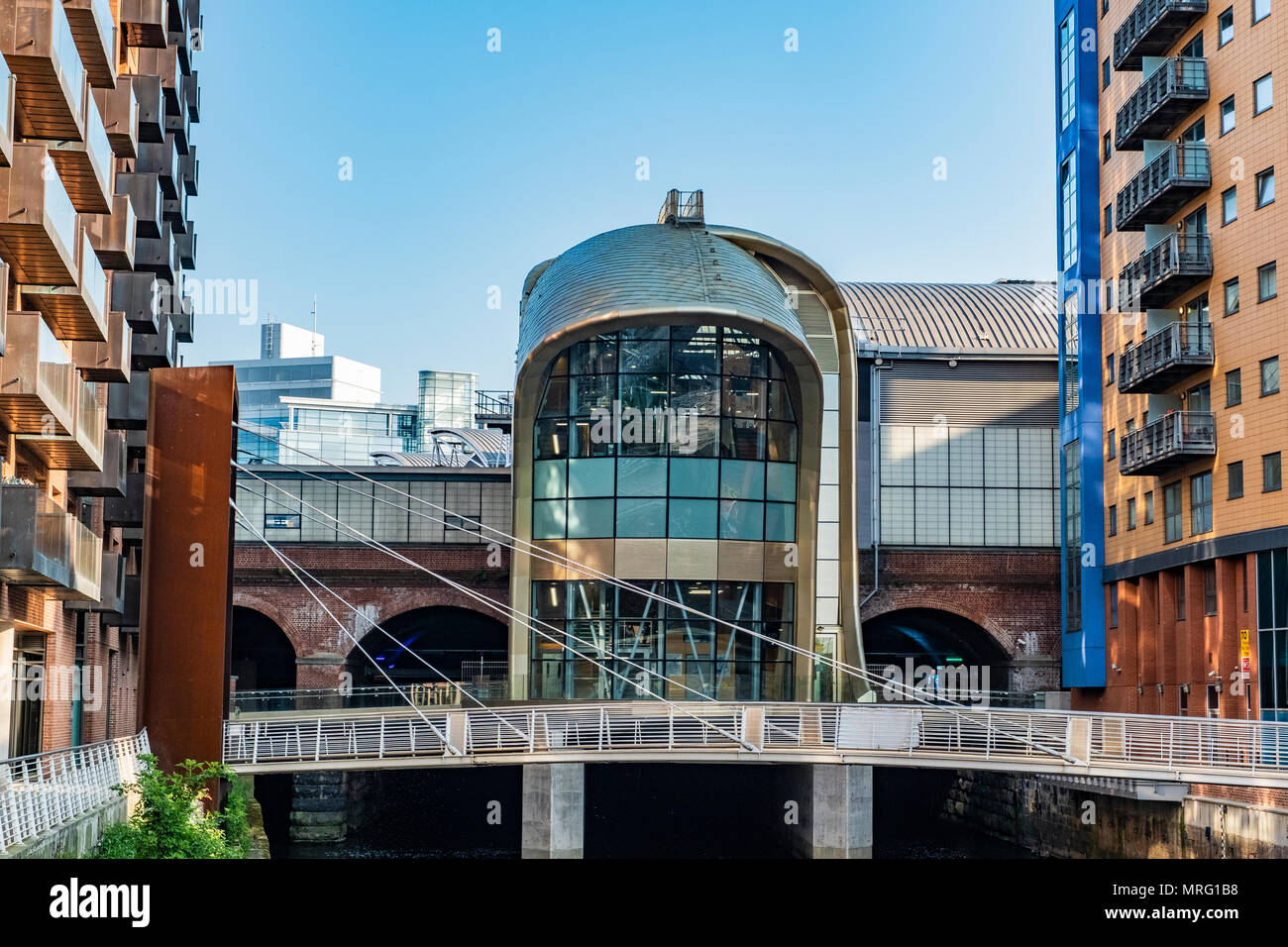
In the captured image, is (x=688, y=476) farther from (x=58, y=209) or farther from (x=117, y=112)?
(x=58, y=209)

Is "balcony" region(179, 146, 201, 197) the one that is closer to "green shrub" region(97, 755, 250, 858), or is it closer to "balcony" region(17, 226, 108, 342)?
"balcony" region(17, 226, 108, 342)

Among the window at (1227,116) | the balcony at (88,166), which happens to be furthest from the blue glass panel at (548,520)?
the window at (1227,116)

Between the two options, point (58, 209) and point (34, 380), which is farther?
point (58, 209)

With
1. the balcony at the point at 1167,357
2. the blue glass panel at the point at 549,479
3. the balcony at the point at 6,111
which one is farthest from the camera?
the blue glass panel at the point at 549,479

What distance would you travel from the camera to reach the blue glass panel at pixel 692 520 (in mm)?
46375

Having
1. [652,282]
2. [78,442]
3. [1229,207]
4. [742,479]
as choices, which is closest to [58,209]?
[78,442]

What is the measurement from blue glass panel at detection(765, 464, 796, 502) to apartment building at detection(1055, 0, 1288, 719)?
854 cm

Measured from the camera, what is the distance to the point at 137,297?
1553 inches

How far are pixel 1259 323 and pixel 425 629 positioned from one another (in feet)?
121

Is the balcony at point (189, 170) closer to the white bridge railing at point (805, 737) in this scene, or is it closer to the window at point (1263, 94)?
the white bridge railing at point (805, 737)

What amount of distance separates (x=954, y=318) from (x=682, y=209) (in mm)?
14407

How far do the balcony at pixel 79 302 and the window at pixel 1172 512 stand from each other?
26230 millimetres
